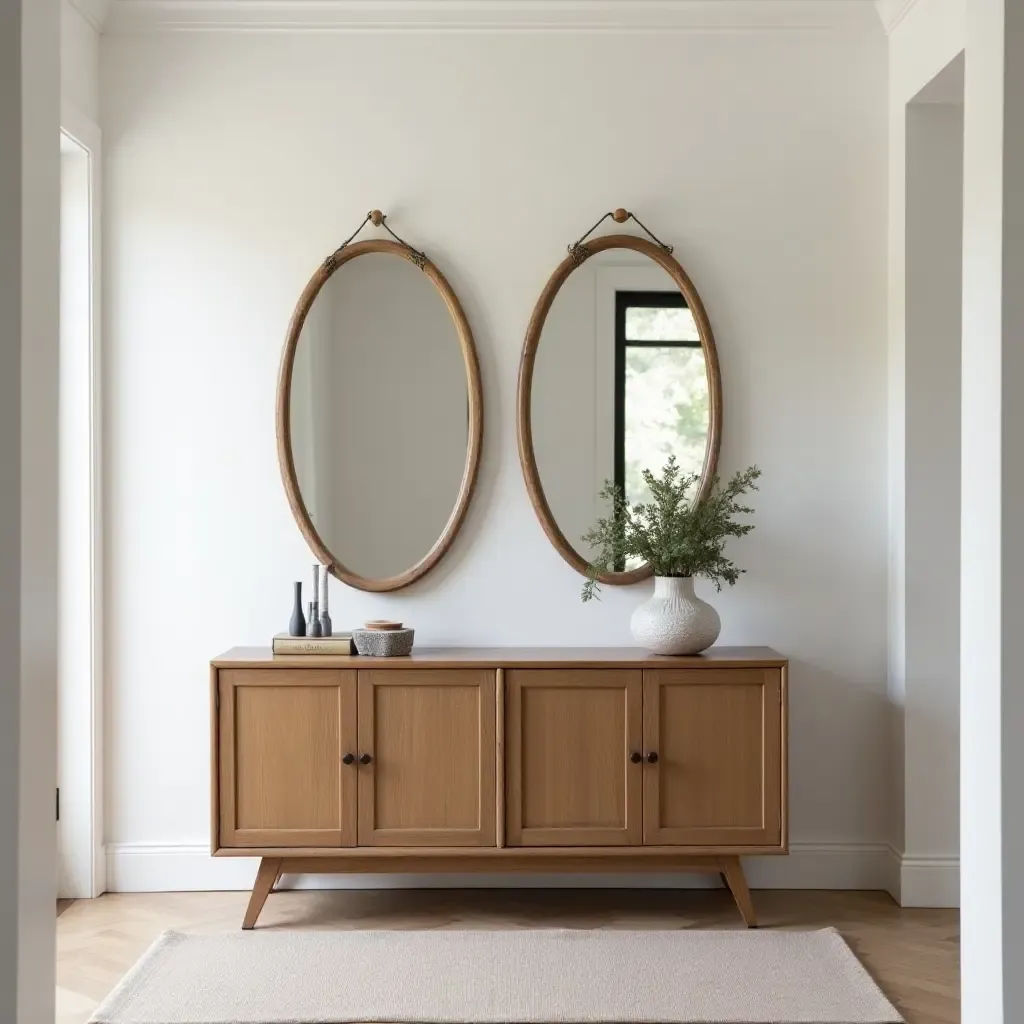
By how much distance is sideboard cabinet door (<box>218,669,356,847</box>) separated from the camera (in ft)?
11.1

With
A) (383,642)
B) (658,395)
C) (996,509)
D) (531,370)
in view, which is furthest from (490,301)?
(996,509)

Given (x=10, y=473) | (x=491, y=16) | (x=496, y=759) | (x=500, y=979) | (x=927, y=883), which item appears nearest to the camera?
(x=10, y=473)

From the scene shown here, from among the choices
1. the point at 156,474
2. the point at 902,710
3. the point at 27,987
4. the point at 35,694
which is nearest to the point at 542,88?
the point at 156,474

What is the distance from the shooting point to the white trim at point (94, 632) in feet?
12.1

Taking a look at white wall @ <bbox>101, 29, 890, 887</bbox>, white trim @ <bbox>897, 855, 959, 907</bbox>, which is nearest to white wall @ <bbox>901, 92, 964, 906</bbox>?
white trim @ <bbox>897, 855, 959, 907</bbox>

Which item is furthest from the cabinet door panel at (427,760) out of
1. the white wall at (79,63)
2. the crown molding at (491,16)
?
the crown molding at (491,16)

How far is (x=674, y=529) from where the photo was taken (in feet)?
11.5

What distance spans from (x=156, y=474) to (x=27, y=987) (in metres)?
2.18

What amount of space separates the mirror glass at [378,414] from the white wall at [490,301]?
106 mm

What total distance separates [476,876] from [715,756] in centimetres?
94

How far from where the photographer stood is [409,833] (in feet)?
11.1

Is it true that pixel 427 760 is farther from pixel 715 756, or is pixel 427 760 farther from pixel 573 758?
pixel 715 756

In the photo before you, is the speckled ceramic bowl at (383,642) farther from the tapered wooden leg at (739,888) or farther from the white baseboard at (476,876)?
the tapered wooden leg at (739,888)

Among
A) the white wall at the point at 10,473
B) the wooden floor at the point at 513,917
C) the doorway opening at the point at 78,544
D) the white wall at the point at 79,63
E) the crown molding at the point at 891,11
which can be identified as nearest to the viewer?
the white wall at the point at 10,473
